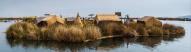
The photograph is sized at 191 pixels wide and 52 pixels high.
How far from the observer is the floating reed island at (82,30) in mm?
24812

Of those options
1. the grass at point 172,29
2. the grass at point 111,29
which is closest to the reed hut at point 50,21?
the grass at point 111,29

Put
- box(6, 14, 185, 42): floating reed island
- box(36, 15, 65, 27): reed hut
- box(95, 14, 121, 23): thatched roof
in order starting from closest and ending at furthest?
box(6, 14, 185, 42): floating reed island < box(36, 15, 65, 27): reed hut < box(95, 14, 121, 23): thatched roof

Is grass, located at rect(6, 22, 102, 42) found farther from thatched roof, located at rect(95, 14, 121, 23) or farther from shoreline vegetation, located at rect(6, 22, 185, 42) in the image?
thatched roof, located at rect(95, 14, 121, 23)

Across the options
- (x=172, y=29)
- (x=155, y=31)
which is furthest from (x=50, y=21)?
(x=172, y=29)

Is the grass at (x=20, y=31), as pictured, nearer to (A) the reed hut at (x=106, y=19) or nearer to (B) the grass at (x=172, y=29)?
(A) the reed hut at (x=106, y=19)

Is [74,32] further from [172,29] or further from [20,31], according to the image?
[172,29]

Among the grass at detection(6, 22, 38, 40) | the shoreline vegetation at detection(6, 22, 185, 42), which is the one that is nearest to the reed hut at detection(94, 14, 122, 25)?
the shoreline vegetation at detection(6, 22, 185, 42)

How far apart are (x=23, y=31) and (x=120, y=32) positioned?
10.8m

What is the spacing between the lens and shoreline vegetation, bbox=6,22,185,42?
80.8ft

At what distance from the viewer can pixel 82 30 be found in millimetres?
25891

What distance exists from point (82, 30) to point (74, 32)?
1.87 metres

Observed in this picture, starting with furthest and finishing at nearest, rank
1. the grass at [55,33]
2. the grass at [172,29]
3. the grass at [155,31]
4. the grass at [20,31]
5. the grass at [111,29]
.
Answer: the grass at [172,29]
the grass at [155,31]
the grass at [111,29]
the grass at [20,31]
the grass at [55,33]

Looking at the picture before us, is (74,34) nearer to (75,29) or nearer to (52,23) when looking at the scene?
(75,29)

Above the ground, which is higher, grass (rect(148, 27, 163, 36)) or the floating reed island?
the floating reed island
